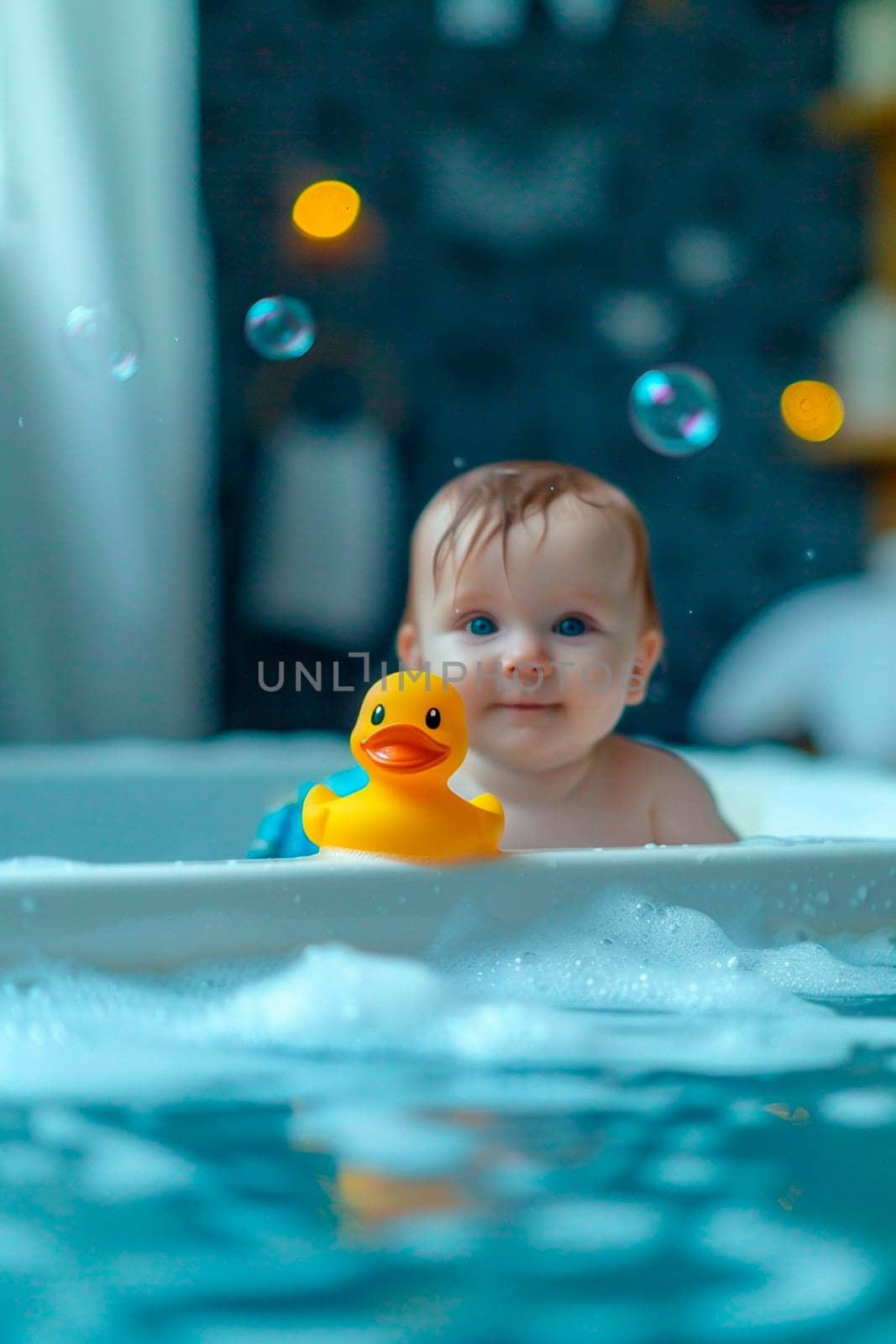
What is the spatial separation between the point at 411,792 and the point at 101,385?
160cm

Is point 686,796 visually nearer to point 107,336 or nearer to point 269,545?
point 107,336

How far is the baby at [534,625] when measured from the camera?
1168 mm

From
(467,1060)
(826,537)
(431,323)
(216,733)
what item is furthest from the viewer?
(826,537)

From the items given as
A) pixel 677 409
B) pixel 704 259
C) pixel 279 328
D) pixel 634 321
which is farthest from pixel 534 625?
pixel 704 259

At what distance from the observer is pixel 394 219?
8.61ft

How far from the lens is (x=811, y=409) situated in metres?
2.75

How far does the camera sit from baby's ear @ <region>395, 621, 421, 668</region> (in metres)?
1.27

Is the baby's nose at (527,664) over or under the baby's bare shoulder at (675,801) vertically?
over

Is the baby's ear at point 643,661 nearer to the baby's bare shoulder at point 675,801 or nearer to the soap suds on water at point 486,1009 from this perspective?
the baby's bare shoulder at point 675,801

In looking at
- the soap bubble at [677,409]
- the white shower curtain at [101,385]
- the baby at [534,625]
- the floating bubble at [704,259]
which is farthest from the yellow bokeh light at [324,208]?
the baby at [534,625]

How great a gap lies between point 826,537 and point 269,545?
116 centimetres

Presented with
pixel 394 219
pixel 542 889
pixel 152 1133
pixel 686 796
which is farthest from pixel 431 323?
pixel 152 1133

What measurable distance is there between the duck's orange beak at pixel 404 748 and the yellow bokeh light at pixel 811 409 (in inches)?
80.6

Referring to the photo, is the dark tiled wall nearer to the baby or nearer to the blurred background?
the blurred background
